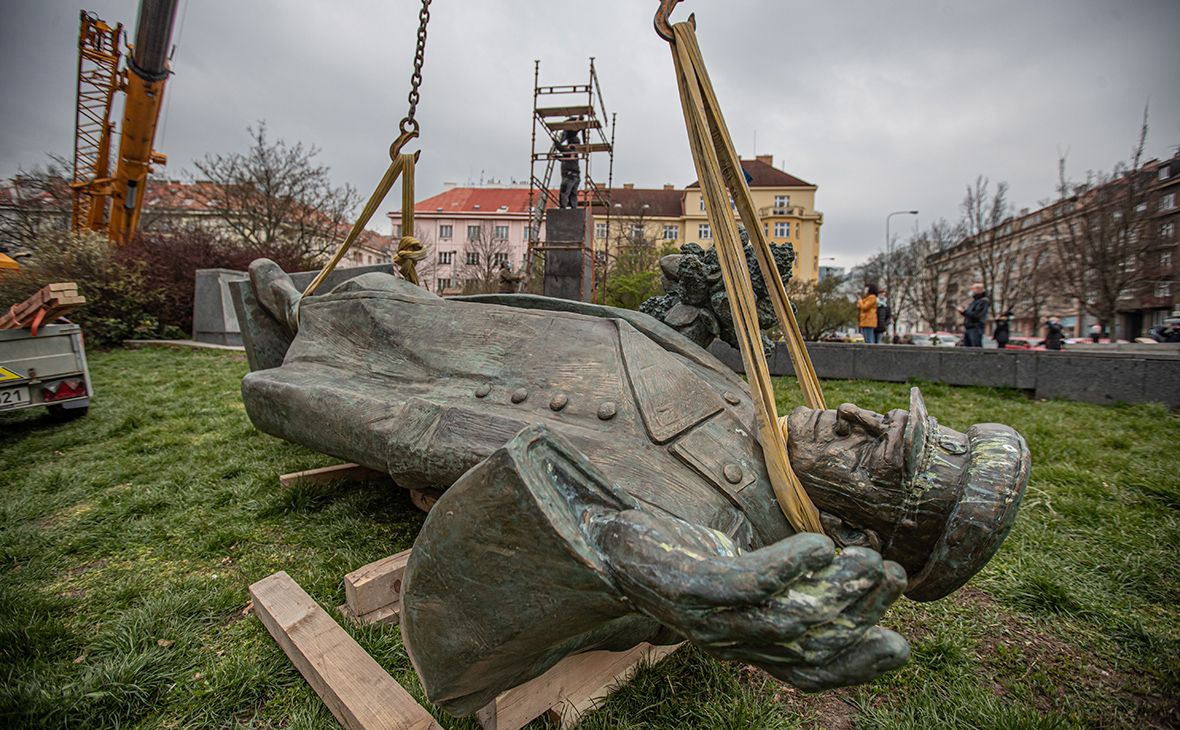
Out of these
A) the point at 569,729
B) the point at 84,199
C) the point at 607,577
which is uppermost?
the point at 84,199

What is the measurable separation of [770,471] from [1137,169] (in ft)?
A: 55.2

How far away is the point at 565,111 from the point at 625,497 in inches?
472

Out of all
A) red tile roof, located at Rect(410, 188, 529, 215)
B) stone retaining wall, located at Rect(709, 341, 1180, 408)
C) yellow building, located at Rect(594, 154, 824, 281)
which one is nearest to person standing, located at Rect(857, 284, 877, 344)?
stone retaining wall, located at Rect(709, 341, 1180, 408)

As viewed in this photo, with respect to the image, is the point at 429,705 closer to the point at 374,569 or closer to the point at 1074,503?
the point at 374,569

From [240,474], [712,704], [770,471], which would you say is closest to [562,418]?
[770,471]

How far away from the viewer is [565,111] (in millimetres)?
A: 11461

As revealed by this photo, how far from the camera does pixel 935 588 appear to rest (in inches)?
51.8

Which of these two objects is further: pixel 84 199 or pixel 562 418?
pixel 84 199

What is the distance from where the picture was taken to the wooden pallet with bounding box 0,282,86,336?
4473 millimetres

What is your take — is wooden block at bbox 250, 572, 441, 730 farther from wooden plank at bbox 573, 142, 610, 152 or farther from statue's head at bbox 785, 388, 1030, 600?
wooden plank at bbox 573, 142, 610, 152

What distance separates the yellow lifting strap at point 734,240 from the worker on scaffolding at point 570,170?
10381 millimetres

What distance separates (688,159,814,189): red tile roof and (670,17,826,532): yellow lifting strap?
40002mm

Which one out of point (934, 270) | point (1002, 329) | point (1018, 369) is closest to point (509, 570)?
point (1018, 369)

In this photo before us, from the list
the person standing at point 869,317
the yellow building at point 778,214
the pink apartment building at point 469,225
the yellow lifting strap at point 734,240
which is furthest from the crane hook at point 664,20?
the yellow building at point 778,214
